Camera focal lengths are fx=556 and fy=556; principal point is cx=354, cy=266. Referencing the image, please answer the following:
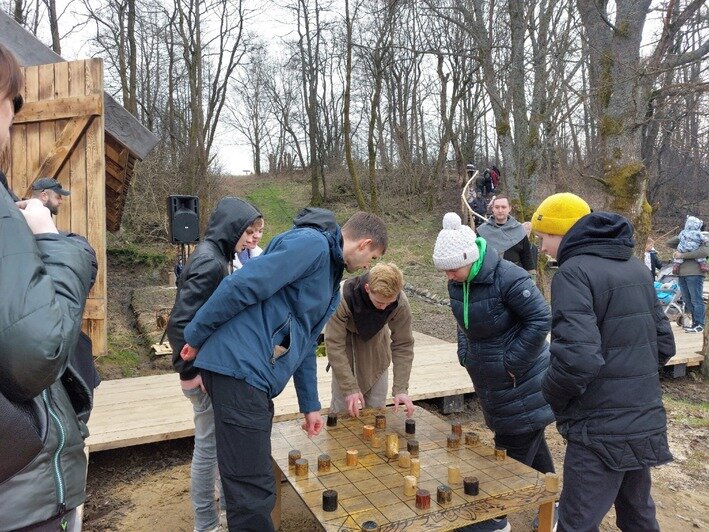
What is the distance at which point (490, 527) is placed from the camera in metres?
2.85

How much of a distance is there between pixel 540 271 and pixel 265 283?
7090 millimetres

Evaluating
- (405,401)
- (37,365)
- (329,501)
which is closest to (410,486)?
(329,501)

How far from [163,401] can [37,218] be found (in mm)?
3373

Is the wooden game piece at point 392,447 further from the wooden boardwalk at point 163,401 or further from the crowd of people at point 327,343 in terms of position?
the wooden boardwalk at point 163,401

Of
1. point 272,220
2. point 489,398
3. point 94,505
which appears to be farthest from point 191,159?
point 489,398

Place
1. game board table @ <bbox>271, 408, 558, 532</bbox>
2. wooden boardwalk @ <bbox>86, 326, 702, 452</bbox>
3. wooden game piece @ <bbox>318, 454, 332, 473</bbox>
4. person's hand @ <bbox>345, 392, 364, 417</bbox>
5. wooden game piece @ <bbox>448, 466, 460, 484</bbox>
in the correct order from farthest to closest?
wooden boardwalk @ <bbox>86, 326, 702, 452</bbox>, person's hand @ <bbox>345, 392, 364, 417</bbox>, wooden game piece @ <bbox>318, 454, 332, 473</bbox>, wooden game piece @ <bbox>448, 466, 460, 484</bbox>, game board table @ <bbox>271, 408, 558, 532</bbox>

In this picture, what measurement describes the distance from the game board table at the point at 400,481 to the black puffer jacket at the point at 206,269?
713mm

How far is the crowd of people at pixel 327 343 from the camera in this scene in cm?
119

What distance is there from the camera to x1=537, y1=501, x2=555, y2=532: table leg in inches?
95.7

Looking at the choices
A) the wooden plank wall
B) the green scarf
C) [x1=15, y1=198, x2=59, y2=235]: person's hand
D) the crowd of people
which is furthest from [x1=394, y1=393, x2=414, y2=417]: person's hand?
the wooden plank wall

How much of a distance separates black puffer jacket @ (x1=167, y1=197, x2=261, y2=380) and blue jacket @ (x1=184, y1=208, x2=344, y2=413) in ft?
1.45

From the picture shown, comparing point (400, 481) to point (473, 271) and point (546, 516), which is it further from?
point (473, 271)

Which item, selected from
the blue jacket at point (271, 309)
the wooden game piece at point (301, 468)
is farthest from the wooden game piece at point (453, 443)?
the blue jacket at point (271, 309)

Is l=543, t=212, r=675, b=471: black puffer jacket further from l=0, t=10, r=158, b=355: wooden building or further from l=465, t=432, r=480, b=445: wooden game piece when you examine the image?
l=0, t=10, r=158, b=355: wooden building
